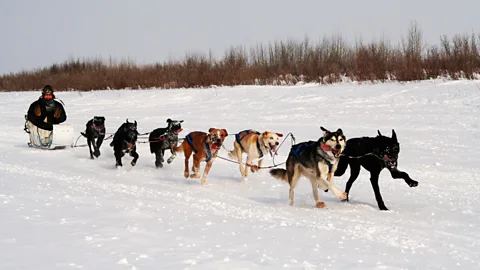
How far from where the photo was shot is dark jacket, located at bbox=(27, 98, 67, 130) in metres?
10.9

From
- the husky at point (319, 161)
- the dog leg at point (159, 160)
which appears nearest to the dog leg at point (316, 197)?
the husky at point (319, 161)

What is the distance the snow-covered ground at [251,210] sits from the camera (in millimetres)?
3988

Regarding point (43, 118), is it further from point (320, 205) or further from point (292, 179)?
point (320, 205)

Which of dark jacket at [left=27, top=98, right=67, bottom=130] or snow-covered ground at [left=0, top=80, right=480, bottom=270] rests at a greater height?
dark jacket at [left=27, top=98, right=67, bottom=130]

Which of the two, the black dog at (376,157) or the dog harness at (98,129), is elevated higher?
the dog harness at (98,129)

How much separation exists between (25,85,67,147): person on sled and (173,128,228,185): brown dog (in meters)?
3.96

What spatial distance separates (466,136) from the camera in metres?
10.1

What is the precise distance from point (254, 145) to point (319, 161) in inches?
85.1

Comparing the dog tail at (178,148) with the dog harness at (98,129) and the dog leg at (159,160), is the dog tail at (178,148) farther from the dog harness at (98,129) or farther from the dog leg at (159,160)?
the dog harness at (98,129)

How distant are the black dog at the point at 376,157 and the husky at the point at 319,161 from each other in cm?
32

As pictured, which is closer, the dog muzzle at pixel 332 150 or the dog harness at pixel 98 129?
the dog muzzle at pixel 332 150

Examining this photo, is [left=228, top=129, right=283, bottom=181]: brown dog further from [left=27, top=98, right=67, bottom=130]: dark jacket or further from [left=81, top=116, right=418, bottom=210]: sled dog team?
[left=27, top=98, right=67, bottom=130]: dark jacket

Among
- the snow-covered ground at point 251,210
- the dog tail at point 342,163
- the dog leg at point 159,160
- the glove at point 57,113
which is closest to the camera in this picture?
the snow-covered ground at point 251,210

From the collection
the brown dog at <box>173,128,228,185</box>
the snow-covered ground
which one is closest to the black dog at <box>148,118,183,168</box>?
the snow-covered ground
